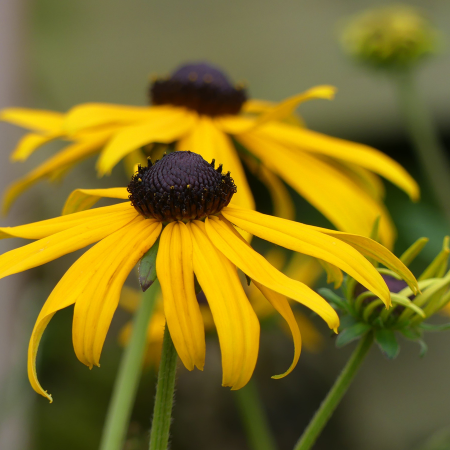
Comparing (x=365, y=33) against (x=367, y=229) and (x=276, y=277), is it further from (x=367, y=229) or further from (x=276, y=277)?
(x=276, y=277)

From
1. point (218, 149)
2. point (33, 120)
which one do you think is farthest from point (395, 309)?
point (33, 120)

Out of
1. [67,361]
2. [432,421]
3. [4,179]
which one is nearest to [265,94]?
[4,179]

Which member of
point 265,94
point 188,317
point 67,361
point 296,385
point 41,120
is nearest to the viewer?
point 188,317

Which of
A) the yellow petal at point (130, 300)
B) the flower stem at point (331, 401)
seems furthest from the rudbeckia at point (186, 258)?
the yellow petal at point (130, 300)

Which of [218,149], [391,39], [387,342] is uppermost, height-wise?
[391,39]

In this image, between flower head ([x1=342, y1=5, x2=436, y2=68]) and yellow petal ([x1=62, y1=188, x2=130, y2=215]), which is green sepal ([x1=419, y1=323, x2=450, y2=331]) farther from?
flower head ([x1=342, y1=5, x2=436, y2=68])

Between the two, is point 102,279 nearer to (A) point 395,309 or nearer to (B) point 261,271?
(B) point 261,271

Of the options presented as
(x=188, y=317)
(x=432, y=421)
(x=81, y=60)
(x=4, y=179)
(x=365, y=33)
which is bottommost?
(x=432, y=421)
